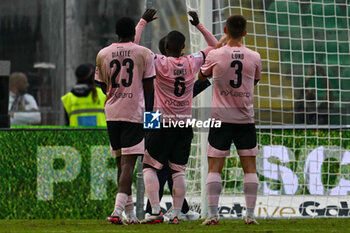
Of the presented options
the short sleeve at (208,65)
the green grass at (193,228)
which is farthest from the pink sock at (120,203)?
the short sleeve at (208,65)

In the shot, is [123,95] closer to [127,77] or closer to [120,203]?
[127,77]

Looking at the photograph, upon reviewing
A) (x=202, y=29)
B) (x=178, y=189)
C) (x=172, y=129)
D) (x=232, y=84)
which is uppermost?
(x=202, y=29)

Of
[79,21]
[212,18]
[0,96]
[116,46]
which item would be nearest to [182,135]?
[116,46]

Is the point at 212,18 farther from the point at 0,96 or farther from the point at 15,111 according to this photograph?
the point at 15,111

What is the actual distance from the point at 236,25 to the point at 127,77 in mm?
1066

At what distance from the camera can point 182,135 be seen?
9539mm

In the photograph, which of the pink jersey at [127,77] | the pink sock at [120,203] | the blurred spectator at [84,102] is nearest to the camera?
the pink sock at [120,203]

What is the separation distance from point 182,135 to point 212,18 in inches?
77.1

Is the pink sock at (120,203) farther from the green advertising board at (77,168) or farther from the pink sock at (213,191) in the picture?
the green advertising board at (77,168)

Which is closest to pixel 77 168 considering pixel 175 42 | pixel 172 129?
pixel 172 129

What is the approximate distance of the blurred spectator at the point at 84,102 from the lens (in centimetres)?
1265

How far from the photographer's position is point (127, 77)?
9078 millimetres

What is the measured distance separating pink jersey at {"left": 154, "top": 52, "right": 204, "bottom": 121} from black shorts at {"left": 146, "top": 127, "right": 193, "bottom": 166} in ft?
0.43

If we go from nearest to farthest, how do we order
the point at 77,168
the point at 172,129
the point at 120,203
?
the point at 120,203 < the point at 172,129 < the point at 77,168
